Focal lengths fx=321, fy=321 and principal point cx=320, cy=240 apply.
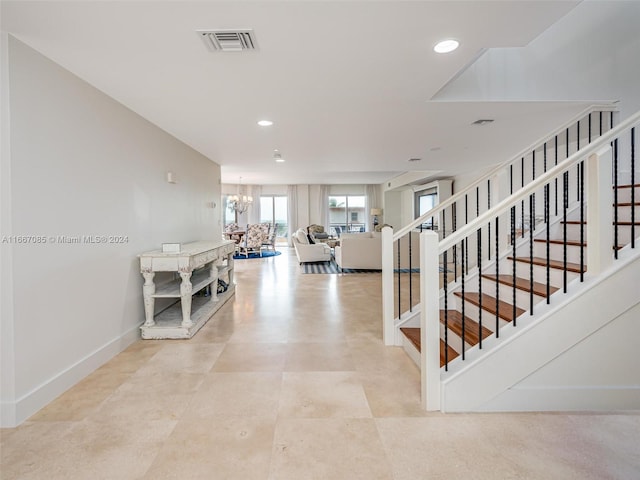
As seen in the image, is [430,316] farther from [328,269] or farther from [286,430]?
[328,269]

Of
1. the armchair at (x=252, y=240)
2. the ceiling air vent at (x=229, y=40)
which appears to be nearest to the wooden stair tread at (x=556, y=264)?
the ceiling air vent at (x=229, y=40)

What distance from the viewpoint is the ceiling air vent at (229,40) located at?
1828 mm

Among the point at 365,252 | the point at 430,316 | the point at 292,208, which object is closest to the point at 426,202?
the point at 365,252

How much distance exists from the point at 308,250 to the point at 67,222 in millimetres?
6017

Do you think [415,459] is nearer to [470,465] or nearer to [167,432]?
[470,465]

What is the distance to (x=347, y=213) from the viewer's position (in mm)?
13227

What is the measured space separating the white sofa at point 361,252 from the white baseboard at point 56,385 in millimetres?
4809

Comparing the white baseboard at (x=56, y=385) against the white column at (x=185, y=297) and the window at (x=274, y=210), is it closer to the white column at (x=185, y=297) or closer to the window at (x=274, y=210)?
the white column at (x=185, y=297)

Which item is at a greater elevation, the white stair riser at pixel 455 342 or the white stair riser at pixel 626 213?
the white stair riser at pixel 626 213

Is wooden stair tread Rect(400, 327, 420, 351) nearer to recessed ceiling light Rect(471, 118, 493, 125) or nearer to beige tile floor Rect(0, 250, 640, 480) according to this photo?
beige tile floor Rect(0, 250, 640, 480)

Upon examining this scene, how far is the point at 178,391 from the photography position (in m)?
2.17

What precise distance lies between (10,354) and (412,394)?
2407mm

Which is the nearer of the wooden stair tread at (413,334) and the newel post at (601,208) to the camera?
the newel post at (601,208)

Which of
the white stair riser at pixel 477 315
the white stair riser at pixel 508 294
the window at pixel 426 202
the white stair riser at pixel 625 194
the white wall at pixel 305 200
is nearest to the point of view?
the white stair riser at pixel 508 294
